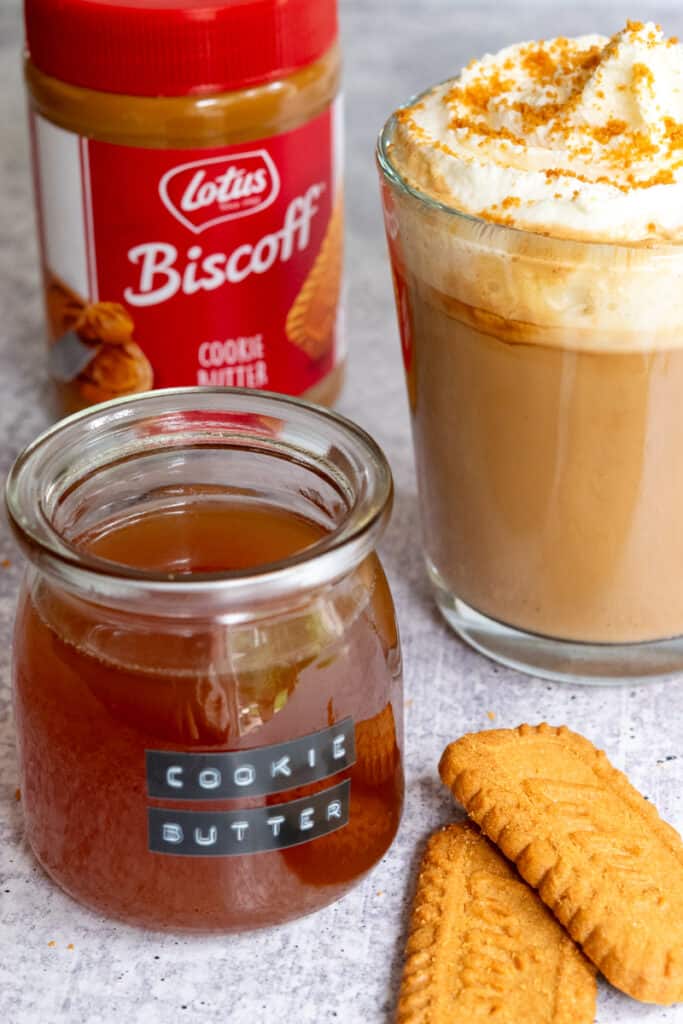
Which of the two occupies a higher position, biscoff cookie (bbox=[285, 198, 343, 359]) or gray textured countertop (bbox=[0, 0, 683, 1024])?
biscoff cookie (bbox=[285, 198, 343, 359])

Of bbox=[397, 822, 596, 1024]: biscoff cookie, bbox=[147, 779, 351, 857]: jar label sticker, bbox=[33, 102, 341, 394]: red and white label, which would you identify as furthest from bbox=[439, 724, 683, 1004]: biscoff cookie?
bbox=[33, 102, 341, 394]: red and white label

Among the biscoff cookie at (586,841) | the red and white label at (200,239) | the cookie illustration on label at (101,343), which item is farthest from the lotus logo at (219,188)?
the biscoff cookie at (586,841)

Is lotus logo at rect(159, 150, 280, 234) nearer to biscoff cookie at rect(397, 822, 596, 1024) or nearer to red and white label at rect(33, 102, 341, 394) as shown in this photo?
red and white label at rect(33, 102, 341, 394)

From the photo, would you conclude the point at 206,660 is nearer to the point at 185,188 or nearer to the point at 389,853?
the point at 389,853

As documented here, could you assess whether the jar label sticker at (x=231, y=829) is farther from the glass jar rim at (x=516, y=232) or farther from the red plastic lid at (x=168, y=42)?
the red plastic lid at (x=168, y=42)

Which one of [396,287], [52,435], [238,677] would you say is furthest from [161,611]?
[396,287]

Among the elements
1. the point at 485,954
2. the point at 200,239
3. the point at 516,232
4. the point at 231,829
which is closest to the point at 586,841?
the point at 485,954

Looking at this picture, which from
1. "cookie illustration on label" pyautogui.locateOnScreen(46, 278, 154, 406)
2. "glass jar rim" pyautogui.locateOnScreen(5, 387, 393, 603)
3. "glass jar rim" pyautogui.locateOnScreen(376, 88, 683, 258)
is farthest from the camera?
"cookie illustration on label" pyautogui.locateOnScreen(46, 278, 154, 406)
